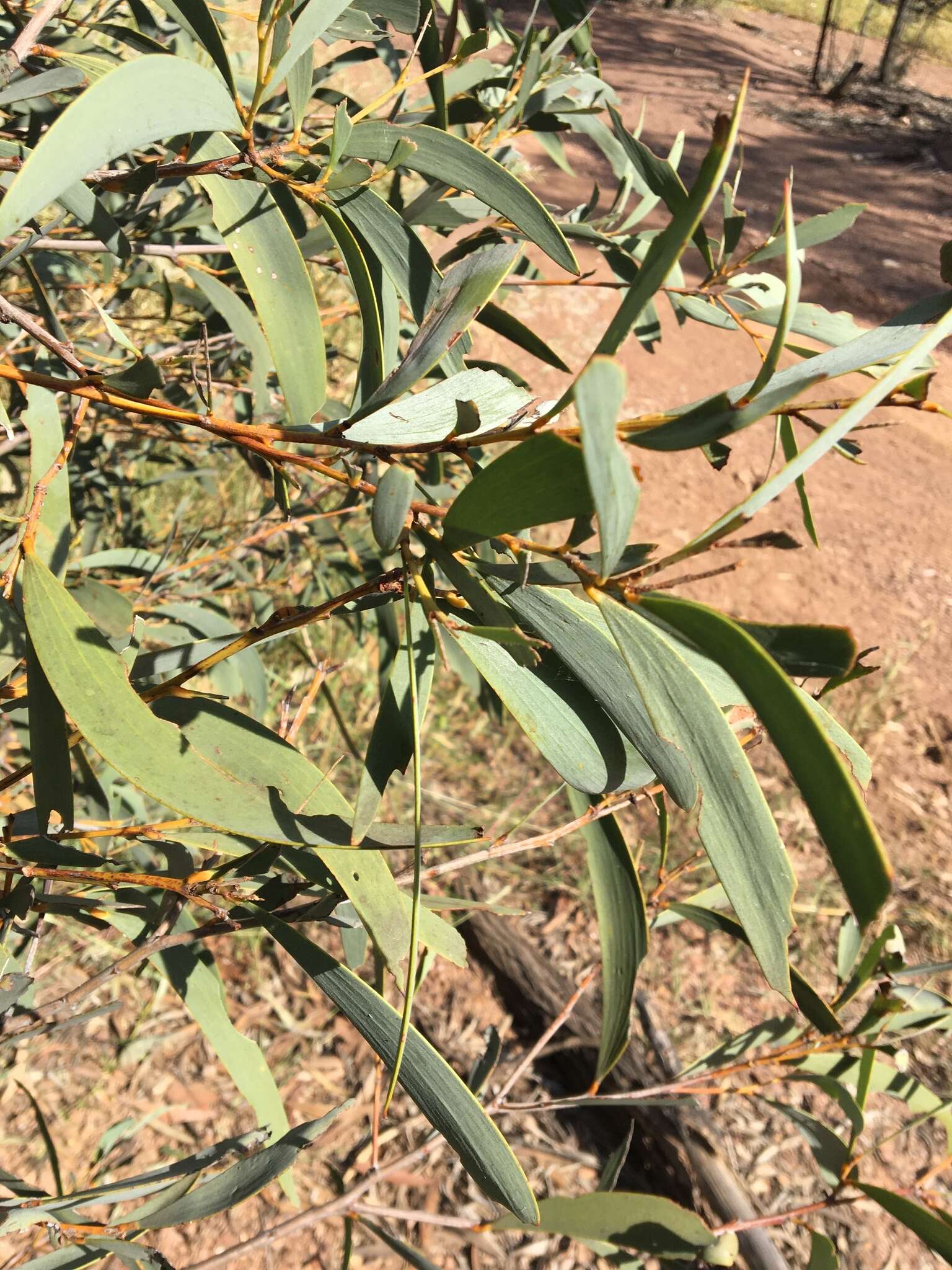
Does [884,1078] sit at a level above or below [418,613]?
below

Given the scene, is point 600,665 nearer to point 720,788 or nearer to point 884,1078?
point 720,788

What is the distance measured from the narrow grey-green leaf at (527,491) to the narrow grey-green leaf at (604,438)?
27mm

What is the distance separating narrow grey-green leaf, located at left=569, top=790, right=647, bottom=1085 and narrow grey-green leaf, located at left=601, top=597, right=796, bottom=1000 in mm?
152

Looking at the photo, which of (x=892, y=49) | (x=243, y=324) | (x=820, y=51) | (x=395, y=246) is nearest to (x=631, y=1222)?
(x=395, y=246)

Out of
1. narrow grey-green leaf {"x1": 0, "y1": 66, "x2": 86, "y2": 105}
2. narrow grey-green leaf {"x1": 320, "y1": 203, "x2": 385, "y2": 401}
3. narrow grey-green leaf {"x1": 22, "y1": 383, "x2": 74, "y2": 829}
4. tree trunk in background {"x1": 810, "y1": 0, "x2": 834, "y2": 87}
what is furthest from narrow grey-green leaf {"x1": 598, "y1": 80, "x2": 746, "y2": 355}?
tree trunk in background {"x1": 810, "y1": 0, "x2": 834, "y2": 87}

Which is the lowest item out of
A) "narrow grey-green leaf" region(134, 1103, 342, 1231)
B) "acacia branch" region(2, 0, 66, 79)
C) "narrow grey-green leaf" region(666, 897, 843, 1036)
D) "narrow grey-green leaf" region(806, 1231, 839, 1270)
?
"narrow grey-green leaf" region(806, 1231, 839, 1270)

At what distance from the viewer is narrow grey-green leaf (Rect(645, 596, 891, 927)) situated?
0.28 meters

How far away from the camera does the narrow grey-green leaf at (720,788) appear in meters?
0.36

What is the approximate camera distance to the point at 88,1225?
2.20 feet

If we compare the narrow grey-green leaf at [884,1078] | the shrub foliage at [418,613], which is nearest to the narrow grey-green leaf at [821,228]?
the shrub foliage at [418,613]

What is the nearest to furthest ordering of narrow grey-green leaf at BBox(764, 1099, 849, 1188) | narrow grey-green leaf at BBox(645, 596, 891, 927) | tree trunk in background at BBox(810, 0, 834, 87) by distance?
narrow grey-green leaf at BBox(645, 596, 891, 927) < narrow grey-green leaf at BBox(764, 1099, 849, 1188) < tree trunk in background at BBox(810, 0, 834, 87)

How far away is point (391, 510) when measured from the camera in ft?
1.36

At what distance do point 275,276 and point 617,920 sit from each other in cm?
43

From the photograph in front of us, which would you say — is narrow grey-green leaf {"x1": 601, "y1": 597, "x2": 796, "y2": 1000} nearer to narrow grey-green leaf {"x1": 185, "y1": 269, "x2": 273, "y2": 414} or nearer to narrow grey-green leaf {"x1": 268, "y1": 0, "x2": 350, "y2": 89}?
narrow grey-green leaf {"x1": 268, "y1": 0, "x2": 350, "y2": 89}
